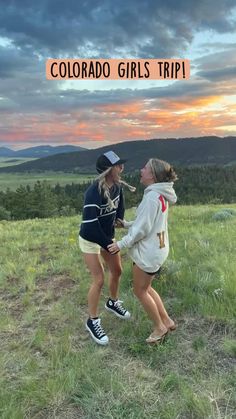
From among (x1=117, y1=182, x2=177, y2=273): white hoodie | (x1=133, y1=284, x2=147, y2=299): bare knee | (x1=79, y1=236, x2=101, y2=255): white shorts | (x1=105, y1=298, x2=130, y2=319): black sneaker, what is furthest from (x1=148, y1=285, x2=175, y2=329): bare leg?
(x1=79, y1=236, x2=101, y2=255): white shorts

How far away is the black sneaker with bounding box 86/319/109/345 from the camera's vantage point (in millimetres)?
5363

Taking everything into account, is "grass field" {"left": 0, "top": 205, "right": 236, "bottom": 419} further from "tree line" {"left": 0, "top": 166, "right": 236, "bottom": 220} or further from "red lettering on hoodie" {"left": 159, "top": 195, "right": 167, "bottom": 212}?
"tree line" {"left": 0, "top": 166, "right": 236, "bottom": 220}

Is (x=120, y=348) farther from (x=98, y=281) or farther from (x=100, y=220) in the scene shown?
(x=100, y=220)

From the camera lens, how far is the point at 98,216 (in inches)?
211

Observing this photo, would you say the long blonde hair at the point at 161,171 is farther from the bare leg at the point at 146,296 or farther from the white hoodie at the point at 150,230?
the bare leg at the point at 146,296

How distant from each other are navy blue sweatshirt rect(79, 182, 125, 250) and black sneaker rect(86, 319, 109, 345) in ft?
3.49

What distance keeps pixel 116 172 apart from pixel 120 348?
2248mm

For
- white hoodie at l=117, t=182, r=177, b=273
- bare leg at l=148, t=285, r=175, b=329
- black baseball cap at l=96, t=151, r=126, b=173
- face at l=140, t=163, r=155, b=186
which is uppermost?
black baseball cap at l=96, t=151, r=126, b=173

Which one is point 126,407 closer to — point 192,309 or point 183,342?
point 183,342

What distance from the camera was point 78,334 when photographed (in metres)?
5.75

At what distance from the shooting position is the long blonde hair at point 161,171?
16.0 feet

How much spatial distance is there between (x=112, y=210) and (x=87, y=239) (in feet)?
1.68

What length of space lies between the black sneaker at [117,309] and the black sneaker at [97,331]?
0.55 metres

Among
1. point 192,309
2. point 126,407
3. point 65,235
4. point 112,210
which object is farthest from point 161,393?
point 65,235
